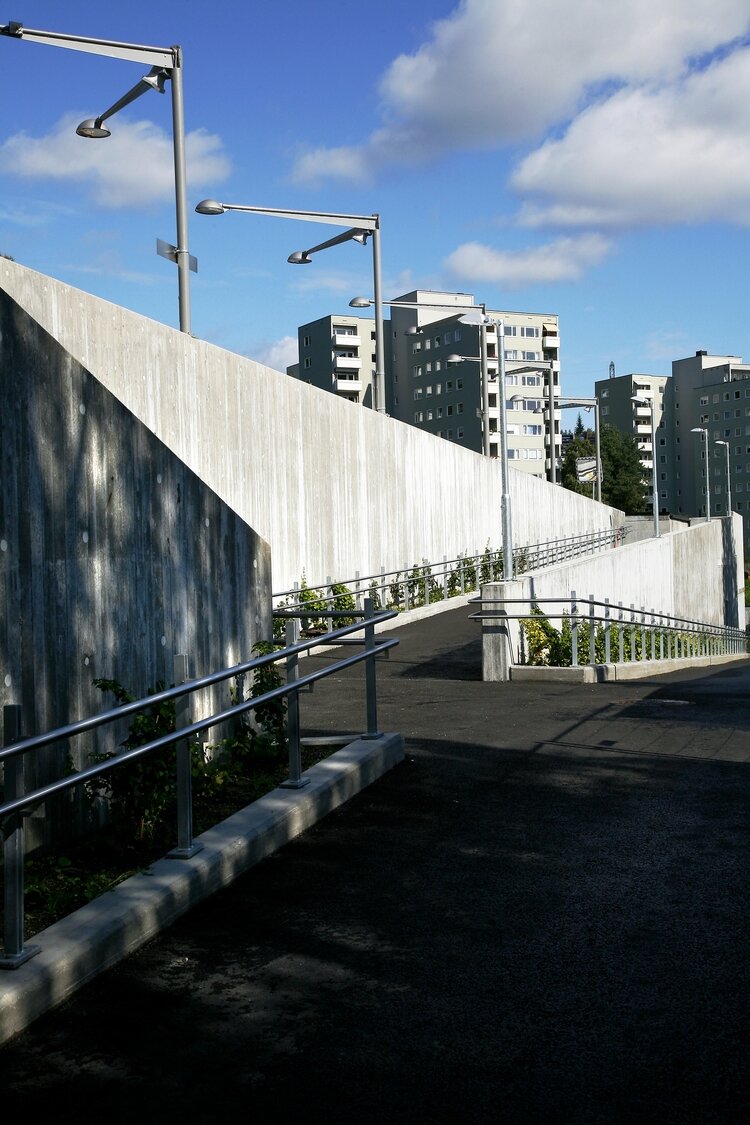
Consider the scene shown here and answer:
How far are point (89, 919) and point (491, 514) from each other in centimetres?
3090

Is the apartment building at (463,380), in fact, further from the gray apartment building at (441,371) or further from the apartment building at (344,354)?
the apartment building at (344,354)

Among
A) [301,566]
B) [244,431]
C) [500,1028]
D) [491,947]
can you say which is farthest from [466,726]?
[301,566]

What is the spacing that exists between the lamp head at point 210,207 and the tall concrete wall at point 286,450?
3484 millimetres

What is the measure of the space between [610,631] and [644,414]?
124052 millimetres

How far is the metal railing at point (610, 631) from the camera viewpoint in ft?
57.1

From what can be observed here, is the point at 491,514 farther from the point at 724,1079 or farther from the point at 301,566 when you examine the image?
the point at 724,1079

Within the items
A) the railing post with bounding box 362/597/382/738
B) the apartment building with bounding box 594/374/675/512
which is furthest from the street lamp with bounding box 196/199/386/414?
the apartment building with bounding box 594/374/675/512

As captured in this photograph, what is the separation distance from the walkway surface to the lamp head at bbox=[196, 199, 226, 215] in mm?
16850

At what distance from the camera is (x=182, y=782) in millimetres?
5750

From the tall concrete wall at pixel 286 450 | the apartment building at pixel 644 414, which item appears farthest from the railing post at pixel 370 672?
the apartment building at pixel 644 414

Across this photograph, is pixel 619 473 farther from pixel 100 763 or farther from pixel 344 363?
pixel 100 763

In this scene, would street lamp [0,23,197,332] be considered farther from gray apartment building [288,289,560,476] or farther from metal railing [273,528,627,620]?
gray apartment building [288,289,560,476]

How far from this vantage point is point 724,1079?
3758 mm

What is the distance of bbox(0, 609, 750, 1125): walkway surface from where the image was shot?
3.69 metres
